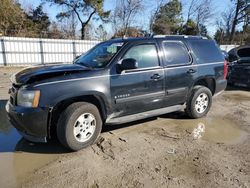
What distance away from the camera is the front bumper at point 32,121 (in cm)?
376

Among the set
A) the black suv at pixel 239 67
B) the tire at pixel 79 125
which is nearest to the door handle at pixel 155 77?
the tire at pixel 79 125

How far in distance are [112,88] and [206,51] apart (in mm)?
2857

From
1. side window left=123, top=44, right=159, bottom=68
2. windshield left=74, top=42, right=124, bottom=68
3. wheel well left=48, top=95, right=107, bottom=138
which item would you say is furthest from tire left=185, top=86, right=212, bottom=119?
wheel well left=48, top=95, right=107, bottom=138

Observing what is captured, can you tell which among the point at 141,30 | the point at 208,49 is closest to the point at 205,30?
the point at 141,30

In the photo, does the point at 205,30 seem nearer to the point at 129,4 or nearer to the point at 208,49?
the point at 129,4

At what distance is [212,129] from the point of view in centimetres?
530

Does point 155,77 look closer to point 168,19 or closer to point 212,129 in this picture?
point 212,129

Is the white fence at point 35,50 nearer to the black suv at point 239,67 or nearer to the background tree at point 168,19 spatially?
the black suv at point 239,67

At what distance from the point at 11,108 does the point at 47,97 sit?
707 millimetres

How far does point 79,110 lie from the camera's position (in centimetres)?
402

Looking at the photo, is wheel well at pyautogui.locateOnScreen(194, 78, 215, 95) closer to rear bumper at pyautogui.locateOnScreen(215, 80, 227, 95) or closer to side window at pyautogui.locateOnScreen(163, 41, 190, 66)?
Answer: rear bumper at pyautogui.locateOnScreen(215, 80, 227, 95)

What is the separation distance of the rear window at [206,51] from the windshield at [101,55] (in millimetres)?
1925

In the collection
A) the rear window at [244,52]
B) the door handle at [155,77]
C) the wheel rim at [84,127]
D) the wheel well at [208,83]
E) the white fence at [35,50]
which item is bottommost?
the wheel rim at [84,127]

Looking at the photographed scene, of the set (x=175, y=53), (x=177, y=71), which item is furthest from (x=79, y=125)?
(x=175, y=53)
